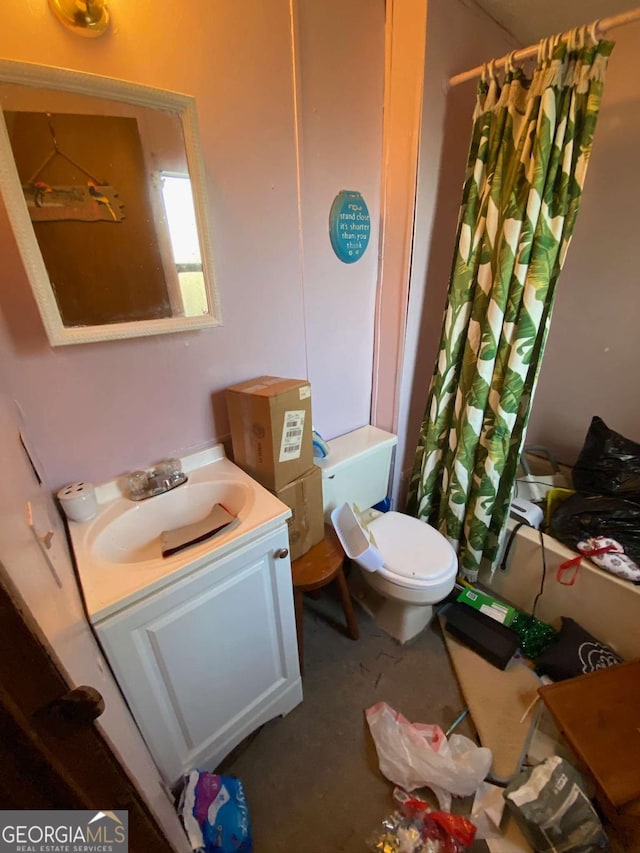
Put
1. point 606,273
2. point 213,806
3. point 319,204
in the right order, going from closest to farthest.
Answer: point 213,806, point 319,204, point 606,273

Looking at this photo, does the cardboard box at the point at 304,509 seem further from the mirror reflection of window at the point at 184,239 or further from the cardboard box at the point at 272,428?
the mirror reflection of window at the point at 184,239

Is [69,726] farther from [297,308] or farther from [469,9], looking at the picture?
[469,9]

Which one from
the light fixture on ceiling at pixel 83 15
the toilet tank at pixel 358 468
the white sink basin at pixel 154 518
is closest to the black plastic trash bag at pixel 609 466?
the toilet tank at pixel 358 468

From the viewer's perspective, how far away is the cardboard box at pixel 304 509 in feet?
3.96

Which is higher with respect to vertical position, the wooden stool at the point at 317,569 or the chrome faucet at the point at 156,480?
the chrome faucet at the point at 156,480

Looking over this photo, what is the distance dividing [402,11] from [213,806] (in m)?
2.43

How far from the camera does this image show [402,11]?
1178 millimetres

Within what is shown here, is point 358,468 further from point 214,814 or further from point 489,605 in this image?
point 214,814

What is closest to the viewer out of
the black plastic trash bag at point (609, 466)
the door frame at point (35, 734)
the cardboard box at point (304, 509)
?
the door frame at point (35, 734)

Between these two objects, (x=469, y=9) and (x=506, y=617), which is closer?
(x=469, y=9)

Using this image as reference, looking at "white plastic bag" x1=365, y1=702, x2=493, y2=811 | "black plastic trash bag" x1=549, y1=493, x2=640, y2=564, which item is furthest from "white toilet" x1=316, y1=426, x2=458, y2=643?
"black plastic trash bag" x1=549, y1=493, x2=640, y2=564

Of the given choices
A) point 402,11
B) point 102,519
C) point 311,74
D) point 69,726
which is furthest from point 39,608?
point 402,11

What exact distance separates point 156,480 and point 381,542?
896 mm

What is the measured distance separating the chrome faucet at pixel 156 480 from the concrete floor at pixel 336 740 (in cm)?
93
